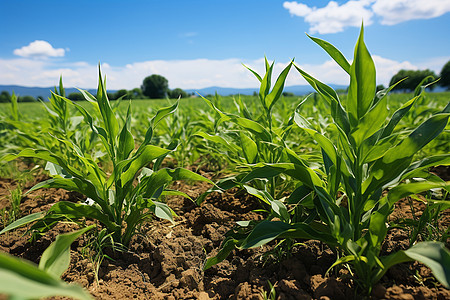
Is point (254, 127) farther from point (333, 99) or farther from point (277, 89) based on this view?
point (333, 99)

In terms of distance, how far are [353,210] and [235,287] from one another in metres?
0.71

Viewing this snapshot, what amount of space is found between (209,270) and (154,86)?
80.6 meters

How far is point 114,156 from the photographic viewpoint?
186 centimetres

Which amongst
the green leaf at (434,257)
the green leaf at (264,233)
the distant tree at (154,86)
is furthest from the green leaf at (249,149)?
the distant tree at (154,86)

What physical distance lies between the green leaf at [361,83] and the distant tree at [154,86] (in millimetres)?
78654

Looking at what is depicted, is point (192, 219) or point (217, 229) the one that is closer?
point (217, 229)

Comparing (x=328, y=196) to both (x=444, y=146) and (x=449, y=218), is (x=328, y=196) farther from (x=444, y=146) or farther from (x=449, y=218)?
(x=444, y=146)

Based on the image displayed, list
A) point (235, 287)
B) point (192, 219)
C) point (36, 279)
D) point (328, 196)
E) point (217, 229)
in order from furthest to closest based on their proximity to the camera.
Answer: point (192, 219) < point (217, 229) < point (235, 287) < point (328, 196) < point (36, 279)

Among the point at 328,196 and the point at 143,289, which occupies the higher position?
the point at 328,196

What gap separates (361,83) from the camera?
1.33 metres

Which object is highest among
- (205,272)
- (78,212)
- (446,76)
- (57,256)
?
(446,76)

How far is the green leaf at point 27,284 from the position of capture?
522 mm

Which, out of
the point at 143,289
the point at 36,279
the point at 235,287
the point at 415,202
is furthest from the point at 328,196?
the point at 415,202

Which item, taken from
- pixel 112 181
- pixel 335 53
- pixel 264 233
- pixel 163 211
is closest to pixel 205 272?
pixel 163 211
